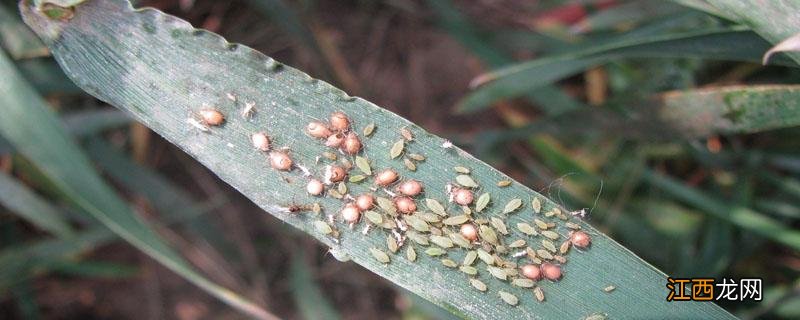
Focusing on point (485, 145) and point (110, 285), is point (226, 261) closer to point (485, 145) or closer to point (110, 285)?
point (110, 285)

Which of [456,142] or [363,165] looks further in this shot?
[456,142]

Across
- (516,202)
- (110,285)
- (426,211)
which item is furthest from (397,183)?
(110,285)

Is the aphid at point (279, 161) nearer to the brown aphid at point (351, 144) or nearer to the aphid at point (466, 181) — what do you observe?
the brown aphid at point (351, 144)

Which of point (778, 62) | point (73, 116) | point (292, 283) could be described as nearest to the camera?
point (778, 62)

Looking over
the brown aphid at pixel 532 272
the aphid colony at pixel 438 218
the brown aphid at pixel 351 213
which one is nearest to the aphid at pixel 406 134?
the aphid colony at pixel 438 218

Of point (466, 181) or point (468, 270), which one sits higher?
point (466, 181)

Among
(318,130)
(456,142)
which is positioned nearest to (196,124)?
(318,130)

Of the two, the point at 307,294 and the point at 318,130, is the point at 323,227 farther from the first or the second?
the point at 307,294
